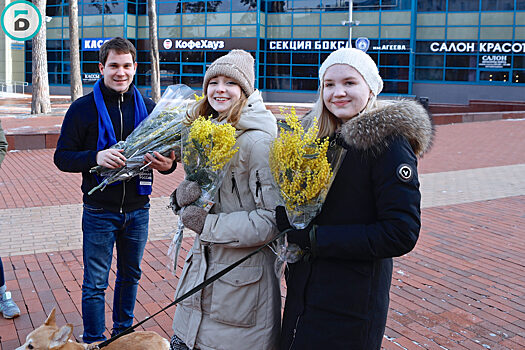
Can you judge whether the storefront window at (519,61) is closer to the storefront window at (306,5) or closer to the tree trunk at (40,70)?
the storefront window at (306,5)

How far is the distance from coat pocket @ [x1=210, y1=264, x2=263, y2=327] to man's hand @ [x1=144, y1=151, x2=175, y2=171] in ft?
2.83

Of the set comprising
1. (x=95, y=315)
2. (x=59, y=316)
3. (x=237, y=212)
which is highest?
(x=237, y=212)

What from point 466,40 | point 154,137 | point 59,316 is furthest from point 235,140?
point 466,40

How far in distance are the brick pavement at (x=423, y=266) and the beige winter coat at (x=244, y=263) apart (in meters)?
1.74

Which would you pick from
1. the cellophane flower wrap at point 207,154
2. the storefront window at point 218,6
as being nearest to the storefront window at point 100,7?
the storefront window at point 218,6

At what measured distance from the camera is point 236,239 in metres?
2.61

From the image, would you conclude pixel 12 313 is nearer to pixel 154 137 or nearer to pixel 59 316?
pixel 59 316

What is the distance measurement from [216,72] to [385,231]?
3.90 feet

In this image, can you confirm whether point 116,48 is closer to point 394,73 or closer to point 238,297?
point 238,297

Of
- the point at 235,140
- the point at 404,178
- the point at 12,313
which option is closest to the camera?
the point at 404,178

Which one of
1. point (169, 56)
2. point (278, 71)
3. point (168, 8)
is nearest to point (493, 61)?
point (278, 71)

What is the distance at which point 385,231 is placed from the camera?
224cm

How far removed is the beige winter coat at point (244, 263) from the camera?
262 centimetres

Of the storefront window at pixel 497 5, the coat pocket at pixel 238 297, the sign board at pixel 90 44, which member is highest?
the storefront window at pixel 497 5
